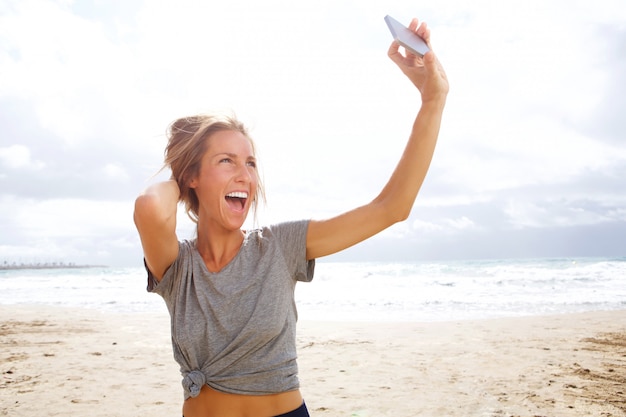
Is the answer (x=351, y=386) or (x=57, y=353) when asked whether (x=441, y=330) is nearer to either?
(x=351, y=386)

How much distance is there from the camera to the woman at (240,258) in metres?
1.79

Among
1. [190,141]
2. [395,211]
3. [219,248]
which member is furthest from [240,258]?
[395,211]

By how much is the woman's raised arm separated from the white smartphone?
0.9 inches

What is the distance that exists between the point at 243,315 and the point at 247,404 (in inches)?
12.5

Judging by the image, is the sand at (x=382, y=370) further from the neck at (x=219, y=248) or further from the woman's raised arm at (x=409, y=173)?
the woman's raised arm at (x=409, y=173)

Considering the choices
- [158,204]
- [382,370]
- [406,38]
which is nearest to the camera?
[406,38]

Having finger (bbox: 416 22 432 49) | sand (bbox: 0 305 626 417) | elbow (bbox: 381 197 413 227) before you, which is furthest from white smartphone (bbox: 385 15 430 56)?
sand (bbox: 0 305 626 417)

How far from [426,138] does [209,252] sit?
98 centimetres

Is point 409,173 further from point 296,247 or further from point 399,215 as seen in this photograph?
point 296,247

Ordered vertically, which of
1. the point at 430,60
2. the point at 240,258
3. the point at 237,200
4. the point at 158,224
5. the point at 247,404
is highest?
the point at 430,60

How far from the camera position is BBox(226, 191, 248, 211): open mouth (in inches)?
80.3

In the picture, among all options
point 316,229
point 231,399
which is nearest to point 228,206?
point 316,229

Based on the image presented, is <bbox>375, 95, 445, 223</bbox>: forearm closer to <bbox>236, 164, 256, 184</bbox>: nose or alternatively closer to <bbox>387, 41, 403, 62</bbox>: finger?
<bbox>387, 41, 403, 62</bbox>: finger

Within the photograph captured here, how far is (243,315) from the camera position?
5.94 feet
